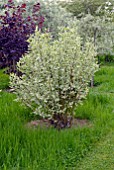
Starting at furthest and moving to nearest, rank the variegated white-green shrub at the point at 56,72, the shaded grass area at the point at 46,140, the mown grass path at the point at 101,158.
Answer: the variegated white-green shrub at the point at 56,72
the mown grass path at the point at 101,158
the shaded grass area at the point at 46,140

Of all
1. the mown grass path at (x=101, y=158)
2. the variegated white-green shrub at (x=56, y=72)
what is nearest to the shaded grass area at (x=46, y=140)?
the mown grass path at (x=101, y=158)

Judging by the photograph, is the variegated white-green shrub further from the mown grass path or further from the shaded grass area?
the mown grass path

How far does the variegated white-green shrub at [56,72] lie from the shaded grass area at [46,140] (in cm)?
38

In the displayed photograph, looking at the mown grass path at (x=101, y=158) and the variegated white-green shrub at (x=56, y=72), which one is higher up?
the variegated white-green shrub at (x=56, y=72)

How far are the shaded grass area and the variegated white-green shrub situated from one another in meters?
0.38

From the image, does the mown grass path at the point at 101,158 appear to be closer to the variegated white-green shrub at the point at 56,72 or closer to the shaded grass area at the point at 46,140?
the shaded grass area at the point at 46,140

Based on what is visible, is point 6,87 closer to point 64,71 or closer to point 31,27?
point 31,27

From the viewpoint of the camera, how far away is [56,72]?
440 centimetres

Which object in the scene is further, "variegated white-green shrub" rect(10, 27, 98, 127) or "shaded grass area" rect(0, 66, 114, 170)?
"variegated white-green shrub" rect(10, 27, 98, 127)

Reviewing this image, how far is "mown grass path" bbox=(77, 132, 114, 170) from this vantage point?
3.84 meters

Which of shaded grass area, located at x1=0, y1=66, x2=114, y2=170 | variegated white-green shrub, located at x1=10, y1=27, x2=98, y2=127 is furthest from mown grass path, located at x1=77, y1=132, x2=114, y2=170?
variegated white-green shrub, located at x1=10, y1=27, x2=98, y2=127

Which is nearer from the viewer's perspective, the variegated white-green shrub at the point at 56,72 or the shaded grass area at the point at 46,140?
the shaded grass area at the point at 46,140

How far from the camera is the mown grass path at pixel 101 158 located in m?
3.84

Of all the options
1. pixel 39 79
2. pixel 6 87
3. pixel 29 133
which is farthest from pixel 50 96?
pixel 6 87
